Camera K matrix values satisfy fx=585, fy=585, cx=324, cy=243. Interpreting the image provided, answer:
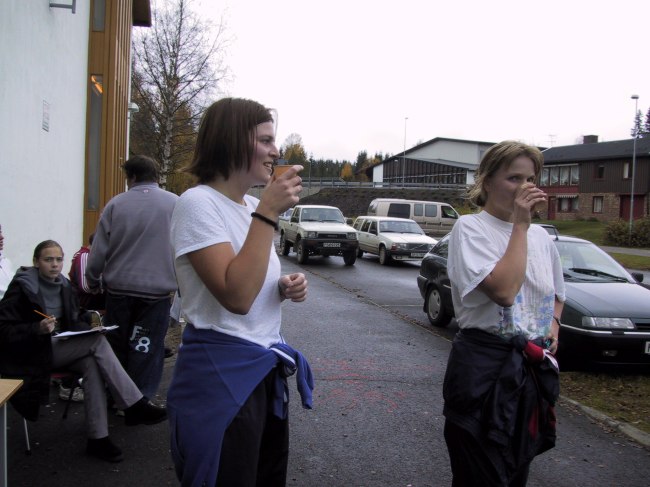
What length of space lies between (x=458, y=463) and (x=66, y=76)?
8644mm

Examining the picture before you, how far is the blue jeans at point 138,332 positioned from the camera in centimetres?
452

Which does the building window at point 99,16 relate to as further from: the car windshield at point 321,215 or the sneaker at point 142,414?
the car windshield at point 321,215

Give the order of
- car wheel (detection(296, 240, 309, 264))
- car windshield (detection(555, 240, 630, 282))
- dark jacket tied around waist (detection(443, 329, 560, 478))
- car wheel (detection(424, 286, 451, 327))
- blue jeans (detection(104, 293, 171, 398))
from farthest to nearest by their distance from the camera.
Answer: car wheel (detection(296, 240, 309, 264)), car wheel (detection(424, 286, 451, 327)), car windshield (detection(555, 240, 630, 282)), blue jeans (detection(104, 293, 171, 398)), dark jacket tied around waist (detection(443, 329, 560, 478))

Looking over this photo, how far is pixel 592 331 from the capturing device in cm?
645

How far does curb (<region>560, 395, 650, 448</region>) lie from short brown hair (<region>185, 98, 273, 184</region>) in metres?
4.23

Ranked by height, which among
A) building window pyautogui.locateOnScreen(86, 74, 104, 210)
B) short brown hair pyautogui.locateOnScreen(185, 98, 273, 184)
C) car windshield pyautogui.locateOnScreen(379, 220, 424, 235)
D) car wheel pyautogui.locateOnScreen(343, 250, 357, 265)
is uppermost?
building window pyautogui.locateOnScreen(86, 74, 104, 210)

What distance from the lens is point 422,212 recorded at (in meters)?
29.0

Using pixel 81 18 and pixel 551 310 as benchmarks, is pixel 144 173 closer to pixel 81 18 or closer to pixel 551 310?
pixel 551 310

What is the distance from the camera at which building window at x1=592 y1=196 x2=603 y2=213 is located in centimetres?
5225

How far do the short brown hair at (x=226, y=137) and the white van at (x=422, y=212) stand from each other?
26421 mm

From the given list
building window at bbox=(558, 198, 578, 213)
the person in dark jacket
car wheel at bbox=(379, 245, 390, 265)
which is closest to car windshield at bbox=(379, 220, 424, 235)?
car wheel at bbox=(379, 245, 390, 265)

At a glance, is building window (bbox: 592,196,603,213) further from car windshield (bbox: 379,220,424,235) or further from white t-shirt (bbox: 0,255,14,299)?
white t-shirt (bbox: 0,255,14,299)

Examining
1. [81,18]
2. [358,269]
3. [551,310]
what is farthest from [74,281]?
[358,269]

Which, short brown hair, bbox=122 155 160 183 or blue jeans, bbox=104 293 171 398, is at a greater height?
short brown hair, bbox=122 155 160 183
